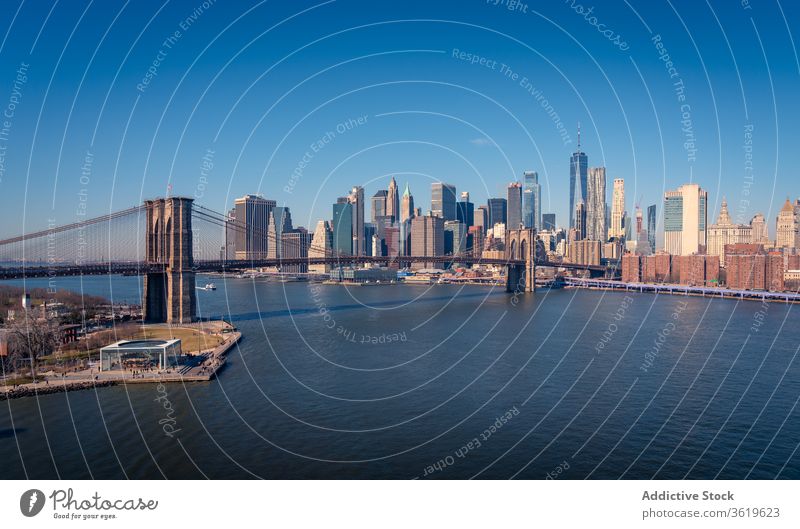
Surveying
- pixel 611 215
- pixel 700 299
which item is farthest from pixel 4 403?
pixel 611 215

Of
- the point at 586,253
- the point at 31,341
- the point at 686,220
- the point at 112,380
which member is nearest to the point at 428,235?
the point at 586,253

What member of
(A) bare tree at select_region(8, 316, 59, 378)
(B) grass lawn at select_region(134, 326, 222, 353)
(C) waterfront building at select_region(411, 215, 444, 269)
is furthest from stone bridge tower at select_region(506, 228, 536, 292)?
(A) bare tree at select_region(8, 316, 59, 378)

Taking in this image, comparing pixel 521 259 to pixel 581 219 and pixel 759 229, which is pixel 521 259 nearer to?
pixel 759 229

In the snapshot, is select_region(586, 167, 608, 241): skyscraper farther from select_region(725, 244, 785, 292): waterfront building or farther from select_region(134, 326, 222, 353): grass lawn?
select_region(134, 326, 222, 353): grass lawn

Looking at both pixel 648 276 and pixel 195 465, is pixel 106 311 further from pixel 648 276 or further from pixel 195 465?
pixel 648 276

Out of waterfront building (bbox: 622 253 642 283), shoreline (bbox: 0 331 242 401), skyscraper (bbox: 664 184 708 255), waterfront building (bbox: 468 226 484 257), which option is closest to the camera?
shoreline (bbox: 0 331 242 401)
